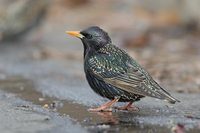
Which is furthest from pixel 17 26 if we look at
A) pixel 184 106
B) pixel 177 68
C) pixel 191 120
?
pixel 191 120

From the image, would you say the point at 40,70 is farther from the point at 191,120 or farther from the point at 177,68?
the point at 191,120

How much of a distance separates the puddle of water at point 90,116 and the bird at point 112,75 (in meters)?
0.21

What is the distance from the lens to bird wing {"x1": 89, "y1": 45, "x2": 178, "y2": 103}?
7.17m

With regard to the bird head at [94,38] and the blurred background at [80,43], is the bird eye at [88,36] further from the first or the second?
the blurred background at [80,43]

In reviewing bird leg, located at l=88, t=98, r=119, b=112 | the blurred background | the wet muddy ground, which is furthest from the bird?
the blurred background

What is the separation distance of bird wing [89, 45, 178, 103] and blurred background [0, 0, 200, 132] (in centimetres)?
74

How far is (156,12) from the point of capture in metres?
18.0

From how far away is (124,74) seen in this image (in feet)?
24.2

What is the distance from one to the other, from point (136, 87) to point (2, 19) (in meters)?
8.00

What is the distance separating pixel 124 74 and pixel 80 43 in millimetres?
8216

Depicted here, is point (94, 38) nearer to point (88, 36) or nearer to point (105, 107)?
point (88, 36)

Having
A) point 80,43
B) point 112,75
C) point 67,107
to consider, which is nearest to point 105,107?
point 112,75

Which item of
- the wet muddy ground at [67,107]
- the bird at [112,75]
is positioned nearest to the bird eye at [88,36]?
the bird at [112,75]

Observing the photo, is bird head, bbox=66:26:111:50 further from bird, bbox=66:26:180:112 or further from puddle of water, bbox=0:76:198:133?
puddle of water, bbox=0:76:198:133
